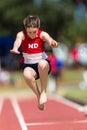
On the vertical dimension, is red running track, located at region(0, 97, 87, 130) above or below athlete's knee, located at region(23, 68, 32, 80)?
below

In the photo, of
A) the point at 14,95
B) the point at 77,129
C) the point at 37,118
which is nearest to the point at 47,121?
the point at 37,118

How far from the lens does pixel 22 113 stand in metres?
15.9

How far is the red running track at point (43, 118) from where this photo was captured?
11859mm

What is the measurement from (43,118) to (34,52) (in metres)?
3.70

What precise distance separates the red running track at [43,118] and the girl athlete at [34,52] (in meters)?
1.15

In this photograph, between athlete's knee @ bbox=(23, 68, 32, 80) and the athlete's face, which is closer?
the athlete's face

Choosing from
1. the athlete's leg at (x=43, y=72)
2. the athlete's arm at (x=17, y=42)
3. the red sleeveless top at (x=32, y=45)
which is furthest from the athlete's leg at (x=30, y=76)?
the athlete's arm at (x=17, y=42)

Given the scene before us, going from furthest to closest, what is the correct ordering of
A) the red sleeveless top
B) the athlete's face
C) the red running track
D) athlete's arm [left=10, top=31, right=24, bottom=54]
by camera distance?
the red running track → the red sleeveless top → the athlete's face → athlete's arm [left=10, top=31, right=24, bottom=54]

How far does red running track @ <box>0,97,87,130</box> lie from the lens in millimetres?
11859

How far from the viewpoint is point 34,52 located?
10.8m

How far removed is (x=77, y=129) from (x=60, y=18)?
50.4 m

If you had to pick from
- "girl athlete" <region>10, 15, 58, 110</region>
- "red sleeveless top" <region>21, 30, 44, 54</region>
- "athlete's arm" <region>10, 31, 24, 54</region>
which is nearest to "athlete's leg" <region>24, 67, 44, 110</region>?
"girl athlete" <region>10, 15, 58, 110</region>

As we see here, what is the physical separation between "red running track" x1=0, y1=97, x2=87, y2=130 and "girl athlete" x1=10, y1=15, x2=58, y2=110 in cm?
115

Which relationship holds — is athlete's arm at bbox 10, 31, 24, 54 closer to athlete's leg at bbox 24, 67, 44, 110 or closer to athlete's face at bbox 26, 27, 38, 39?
athlete's face at bbox 26, 27, 38, 39
